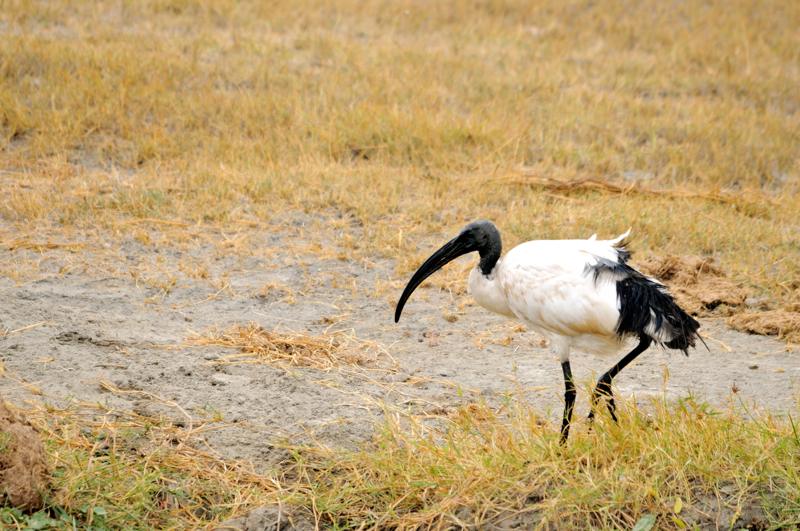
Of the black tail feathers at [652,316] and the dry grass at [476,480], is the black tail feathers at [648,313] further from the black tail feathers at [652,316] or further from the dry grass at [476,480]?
the dry grass at [476,480]

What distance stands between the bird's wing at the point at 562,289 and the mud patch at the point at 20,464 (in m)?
2.30

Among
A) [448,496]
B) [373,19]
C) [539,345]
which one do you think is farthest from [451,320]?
[373,19]

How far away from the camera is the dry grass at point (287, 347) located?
5926 millimetres

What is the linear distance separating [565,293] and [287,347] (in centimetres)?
196

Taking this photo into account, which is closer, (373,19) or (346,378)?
(346,378)

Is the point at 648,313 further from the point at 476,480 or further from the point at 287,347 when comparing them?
the point at 287,347

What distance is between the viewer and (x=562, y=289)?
487 centimetres

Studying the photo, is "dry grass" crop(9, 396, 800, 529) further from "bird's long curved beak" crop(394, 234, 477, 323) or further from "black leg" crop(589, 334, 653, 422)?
"bird's long curved beak" crop(394, 234, 477, 323)

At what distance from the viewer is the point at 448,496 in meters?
4.28

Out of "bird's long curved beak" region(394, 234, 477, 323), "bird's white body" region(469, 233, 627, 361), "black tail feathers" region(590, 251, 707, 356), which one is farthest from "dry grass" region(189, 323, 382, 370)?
"black tail feathers" region(590, 251, 707, 356)

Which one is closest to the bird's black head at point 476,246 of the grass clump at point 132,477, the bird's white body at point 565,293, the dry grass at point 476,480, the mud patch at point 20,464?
the bird's white body at point 565,293

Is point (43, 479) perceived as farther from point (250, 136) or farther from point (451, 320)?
point (250, 136)

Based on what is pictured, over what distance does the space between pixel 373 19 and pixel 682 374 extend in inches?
351

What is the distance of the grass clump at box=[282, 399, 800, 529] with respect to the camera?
4.13 metres
